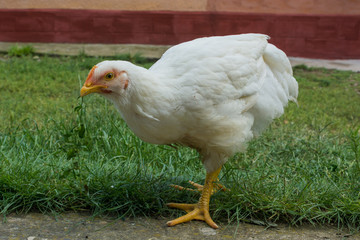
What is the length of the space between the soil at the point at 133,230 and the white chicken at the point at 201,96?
0.10 metres

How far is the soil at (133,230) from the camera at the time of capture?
2.80m

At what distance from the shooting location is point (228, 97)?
116 inches

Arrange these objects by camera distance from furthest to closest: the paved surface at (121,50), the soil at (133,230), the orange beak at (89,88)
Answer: the paved surface at (121,50), the soil at (133,230), the orange beak at (89,88)

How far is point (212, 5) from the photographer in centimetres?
839

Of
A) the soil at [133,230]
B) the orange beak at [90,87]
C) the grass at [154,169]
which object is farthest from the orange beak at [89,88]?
the soil at [133,230]

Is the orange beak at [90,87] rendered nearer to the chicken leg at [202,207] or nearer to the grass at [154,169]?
the grass at [154,169]

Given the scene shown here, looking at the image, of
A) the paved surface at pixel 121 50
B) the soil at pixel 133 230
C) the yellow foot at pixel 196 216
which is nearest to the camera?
the soil at pixel 133 230

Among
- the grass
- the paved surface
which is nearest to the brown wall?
the paved surface

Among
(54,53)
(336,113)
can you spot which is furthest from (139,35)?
(336,113)

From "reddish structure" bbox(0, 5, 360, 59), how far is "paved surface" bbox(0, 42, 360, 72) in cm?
11

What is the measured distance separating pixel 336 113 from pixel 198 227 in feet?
11.7

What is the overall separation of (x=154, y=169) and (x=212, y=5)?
17.6 ft

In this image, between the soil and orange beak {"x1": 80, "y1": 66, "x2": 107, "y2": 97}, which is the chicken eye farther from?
the soil

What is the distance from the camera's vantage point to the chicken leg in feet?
9.85
